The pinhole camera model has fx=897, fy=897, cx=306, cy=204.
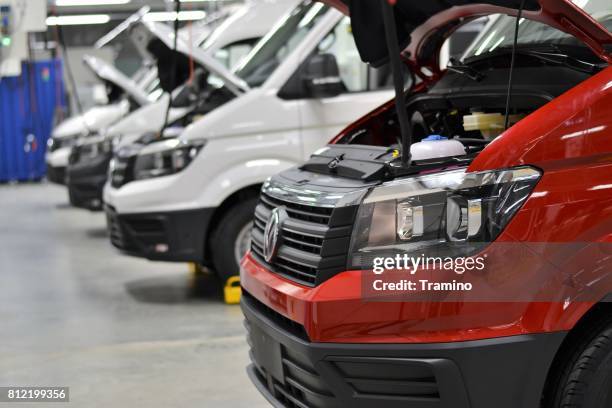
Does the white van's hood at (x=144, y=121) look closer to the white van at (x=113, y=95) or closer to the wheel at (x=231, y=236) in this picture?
the white van at (x=113, y=95)

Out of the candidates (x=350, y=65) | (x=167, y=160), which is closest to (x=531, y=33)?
(x=350, y=65)

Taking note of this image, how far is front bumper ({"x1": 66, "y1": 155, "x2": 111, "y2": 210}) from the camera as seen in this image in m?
10.5

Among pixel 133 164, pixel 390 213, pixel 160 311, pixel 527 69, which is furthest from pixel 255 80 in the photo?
pixel 390 213

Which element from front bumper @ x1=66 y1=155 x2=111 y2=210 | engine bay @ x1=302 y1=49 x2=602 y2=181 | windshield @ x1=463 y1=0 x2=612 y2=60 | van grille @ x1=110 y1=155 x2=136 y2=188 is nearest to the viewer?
engine bay @ x1=302 y1=49 x2=602 y2=181

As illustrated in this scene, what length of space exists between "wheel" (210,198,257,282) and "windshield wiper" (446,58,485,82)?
2.68 metres

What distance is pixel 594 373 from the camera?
269cm

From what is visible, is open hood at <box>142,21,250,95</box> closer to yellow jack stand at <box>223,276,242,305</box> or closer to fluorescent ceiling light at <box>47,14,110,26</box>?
yellow jack stand at <box>223,276,242,305</box>

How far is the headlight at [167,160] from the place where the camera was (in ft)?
20.9

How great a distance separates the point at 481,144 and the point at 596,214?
0.76 m

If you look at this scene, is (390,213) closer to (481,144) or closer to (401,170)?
(401,170)

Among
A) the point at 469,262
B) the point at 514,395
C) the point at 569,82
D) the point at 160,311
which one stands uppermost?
the point at 569,82

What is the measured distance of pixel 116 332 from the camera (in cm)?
602

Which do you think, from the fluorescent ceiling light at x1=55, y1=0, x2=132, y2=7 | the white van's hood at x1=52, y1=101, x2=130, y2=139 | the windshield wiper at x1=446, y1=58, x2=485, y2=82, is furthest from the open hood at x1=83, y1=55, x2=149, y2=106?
the fluorescent ceiling light at x1=55, y1=0, x2=132, y2=7

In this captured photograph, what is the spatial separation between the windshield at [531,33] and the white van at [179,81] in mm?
2202
